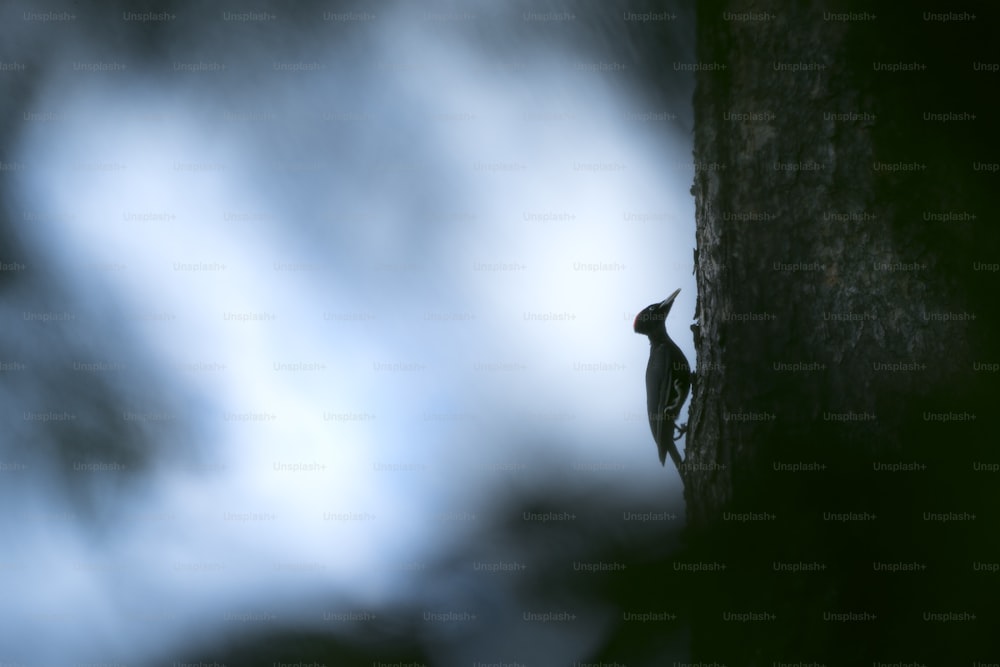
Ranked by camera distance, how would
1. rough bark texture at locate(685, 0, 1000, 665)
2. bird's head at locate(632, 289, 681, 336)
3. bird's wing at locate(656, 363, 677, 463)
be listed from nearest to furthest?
rough bark texture at locate(685, 0, 1000, 665) → bird's wing at locate(656, 363, 677, 463) → bird's head at locate(632, 289, 681, 336)

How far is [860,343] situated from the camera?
56.2 inches

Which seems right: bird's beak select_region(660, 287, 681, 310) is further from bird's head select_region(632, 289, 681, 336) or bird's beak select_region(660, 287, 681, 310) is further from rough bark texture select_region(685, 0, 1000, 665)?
rough bark texture select_region(685, 0, 1000, 665)

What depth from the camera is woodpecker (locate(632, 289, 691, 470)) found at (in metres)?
2.40

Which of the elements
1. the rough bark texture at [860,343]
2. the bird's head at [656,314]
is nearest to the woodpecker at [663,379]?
the bird's head at [656,314]

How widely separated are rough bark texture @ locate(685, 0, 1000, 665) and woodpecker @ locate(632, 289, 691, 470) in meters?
0.79

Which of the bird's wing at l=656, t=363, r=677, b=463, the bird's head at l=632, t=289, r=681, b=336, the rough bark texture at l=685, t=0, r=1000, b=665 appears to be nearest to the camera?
the rough bark texture at l=685, t=0, r=1000, b=665

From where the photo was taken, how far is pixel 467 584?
2.60 meters

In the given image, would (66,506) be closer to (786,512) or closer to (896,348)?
(786,512)

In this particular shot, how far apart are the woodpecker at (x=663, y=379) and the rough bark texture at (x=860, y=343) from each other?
79 cm

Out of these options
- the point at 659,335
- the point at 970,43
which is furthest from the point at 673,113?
the point at 970,43

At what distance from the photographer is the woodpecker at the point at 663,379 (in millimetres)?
2400

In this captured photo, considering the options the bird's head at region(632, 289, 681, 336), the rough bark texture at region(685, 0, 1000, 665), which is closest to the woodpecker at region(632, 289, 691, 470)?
the bird's head at region(632, 289, 681, 336)

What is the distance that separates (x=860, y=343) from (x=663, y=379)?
3.50 feet

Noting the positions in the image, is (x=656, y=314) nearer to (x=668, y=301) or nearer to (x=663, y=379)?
(x=668, y=301)
